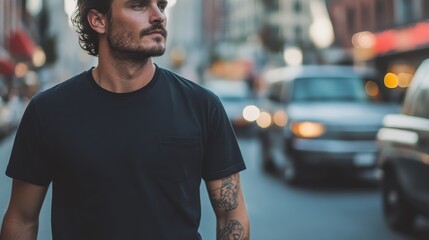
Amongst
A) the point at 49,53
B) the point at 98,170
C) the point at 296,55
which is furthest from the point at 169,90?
the point at 296,55

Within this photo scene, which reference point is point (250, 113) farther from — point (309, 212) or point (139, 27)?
point (139, 27)

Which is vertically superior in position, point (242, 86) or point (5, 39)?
point (5, 39)

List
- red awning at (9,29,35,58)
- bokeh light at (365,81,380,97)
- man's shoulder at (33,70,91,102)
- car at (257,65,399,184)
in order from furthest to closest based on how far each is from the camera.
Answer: red awning at (9,29,35,58), bokeh light at (365,81,380,97), car at (257,65,399,184), man's shoulder at (33,70,91,102)

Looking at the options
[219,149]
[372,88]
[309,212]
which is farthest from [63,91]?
[372,88]

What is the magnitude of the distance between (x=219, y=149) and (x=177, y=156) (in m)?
0.18

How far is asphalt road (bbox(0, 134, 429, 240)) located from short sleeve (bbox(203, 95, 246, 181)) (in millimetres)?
5234

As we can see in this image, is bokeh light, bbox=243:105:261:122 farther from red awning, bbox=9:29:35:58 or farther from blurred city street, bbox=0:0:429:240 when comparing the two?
red awning, bbox=9:29:35:58

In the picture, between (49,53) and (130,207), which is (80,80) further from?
(49,53)

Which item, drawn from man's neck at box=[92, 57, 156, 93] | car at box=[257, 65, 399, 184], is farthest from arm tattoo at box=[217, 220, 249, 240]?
car at box=[257, 65, 399, 184]

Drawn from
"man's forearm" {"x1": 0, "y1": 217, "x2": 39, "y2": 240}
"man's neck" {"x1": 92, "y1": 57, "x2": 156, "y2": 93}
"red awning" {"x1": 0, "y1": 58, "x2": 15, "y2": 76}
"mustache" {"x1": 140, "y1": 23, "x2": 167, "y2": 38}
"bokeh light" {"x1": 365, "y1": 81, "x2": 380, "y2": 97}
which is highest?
"red awning" {"x1": 0, "y1": 58, "x2": 15, "y2": 76}

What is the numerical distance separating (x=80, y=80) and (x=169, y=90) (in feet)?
1.07

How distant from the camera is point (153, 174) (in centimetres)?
256

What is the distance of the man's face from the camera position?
2.64m

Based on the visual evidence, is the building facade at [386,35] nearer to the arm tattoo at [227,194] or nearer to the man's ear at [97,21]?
the arm tattoo at [227,194]
